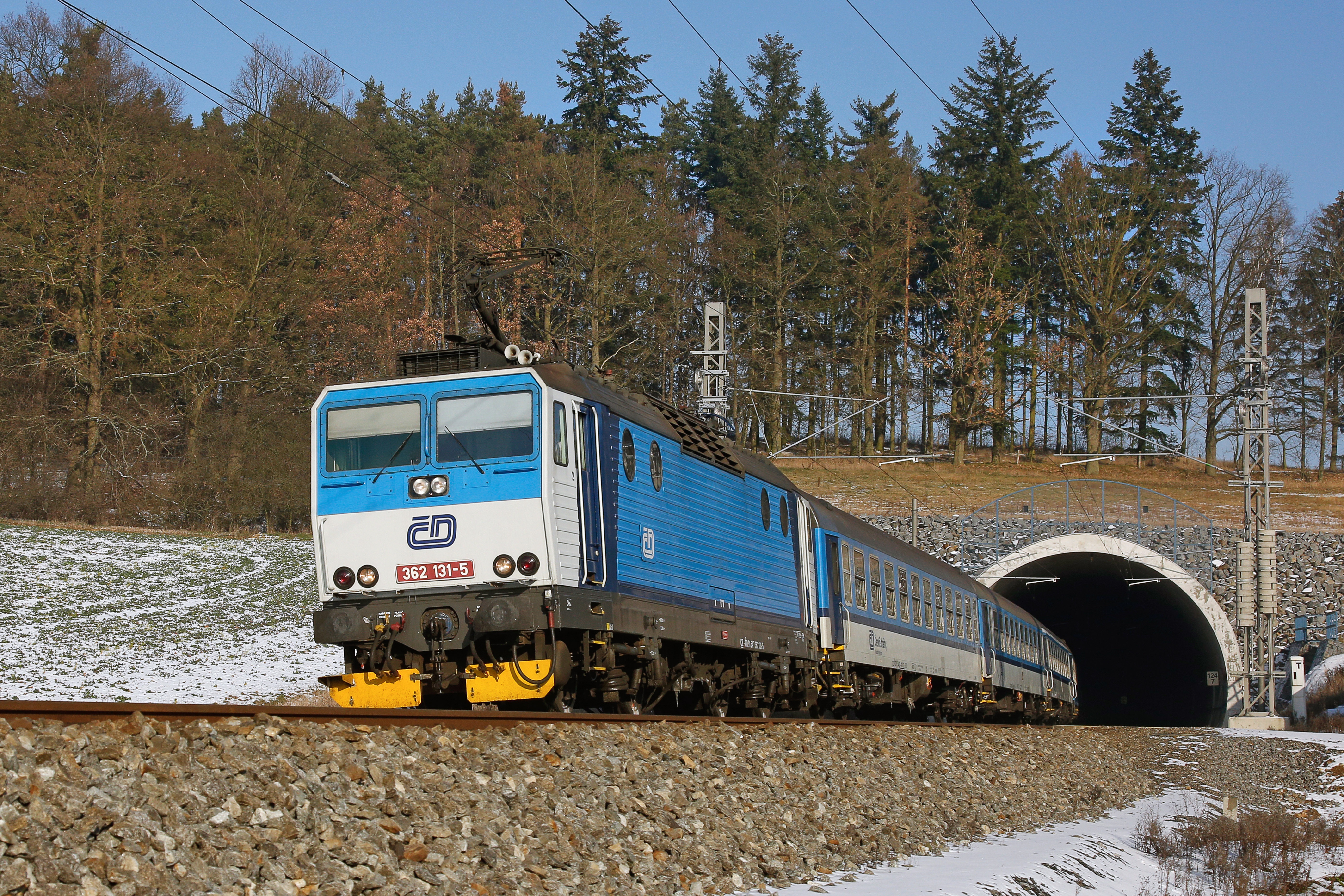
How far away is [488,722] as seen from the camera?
28.8ft

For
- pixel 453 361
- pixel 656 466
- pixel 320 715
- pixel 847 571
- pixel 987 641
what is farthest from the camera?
pixel 987 641

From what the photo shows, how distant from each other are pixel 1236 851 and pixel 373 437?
1119 centimetres

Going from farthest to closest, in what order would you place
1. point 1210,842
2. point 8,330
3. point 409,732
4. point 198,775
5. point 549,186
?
point 549,186 < point 8,330 < point 1210,842 < point 409,732 < point 198,775

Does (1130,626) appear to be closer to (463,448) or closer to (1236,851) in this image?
(1236,851)

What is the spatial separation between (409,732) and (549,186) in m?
41.8

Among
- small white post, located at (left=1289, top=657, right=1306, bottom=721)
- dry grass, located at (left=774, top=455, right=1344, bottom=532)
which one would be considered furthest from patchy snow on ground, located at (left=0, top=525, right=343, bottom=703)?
small white post, located at (left=1289, top=657, right=1306, bottom=721)

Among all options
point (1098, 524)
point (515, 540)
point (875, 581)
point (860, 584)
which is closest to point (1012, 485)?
point (1098, 524)

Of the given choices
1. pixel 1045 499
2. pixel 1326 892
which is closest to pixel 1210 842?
pixel 1326 892

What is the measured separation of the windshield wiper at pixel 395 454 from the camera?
448 inches

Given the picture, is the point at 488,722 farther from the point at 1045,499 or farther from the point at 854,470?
the point at 854,470

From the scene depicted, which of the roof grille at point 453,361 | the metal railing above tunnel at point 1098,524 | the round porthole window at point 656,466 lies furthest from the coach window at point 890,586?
the metal railing above tunnel at point 1098,524

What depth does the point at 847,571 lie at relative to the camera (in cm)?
1930

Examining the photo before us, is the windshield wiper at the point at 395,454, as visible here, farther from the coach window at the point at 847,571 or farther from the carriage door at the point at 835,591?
the coach window at the point at 847,571

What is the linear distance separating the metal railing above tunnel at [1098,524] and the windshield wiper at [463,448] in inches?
1190
